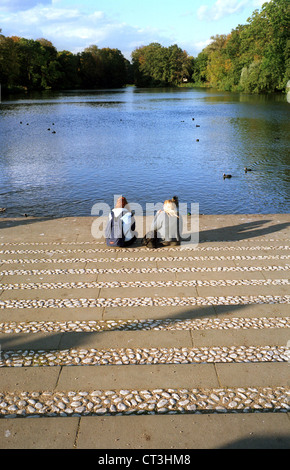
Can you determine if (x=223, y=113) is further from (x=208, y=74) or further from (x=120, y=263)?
(x=208, y=74)

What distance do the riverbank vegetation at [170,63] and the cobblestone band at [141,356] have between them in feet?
192

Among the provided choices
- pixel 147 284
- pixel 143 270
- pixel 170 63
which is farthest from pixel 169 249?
pixel 170 63

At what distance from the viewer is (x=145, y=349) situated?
4402 mm

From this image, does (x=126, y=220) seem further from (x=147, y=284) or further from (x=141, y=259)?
(x=147, y=284)

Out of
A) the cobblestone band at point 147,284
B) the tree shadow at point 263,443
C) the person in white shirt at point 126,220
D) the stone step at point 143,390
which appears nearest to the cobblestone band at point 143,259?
the person in white shirt at point 126,220

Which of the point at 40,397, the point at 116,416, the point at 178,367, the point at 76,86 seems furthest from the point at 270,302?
the point at 76,86

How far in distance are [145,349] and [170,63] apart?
127597mm

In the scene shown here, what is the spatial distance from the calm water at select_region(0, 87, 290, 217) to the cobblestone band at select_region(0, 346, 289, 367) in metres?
10.2

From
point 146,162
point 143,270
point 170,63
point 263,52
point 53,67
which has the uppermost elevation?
point 170,63

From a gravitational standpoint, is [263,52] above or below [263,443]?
above

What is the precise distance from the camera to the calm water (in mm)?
15812

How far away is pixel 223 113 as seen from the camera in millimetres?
43562

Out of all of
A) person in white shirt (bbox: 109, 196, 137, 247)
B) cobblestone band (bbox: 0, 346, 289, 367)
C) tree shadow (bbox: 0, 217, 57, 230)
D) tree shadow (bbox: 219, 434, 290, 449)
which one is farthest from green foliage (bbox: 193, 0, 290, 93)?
tree shadow (bbox: 219, 434, 290, 449)

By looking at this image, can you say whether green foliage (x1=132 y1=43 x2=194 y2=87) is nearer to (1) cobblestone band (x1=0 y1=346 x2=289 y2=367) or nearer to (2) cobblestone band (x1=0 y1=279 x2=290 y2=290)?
(2) cobblestone band (x1=0 y1=279 x2=290 y2=290)
